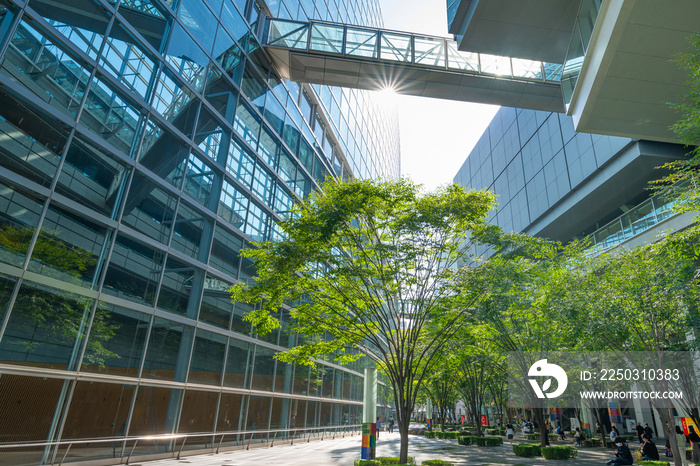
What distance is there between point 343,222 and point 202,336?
24.4ft

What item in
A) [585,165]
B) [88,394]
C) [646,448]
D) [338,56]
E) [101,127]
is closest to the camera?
[88,394]

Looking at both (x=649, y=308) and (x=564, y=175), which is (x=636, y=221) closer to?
(x=564, y=175)

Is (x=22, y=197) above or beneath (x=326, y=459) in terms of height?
above

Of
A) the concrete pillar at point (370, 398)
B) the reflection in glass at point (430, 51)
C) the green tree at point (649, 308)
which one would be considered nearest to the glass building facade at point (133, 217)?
the concrete pillar at point (370, 398)

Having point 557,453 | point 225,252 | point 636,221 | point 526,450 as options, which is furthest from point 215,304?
point 636,221

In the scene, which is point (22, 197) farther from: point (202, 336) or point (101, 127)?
point (202, 336)

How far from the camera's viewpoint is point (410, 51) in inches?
920

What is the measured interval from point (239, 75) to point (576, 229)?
3128 cm

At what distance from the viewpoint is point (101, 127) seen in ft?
39.1

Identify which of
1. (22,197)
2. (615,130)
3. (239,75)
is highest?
(239,75)

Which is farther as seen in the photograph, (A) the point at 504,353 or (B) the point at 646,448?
(A) the point at 504,353

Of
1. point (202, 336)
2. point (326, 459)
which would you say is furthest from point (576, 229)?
point (202, 336)

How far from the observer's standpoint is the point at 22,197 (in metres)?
9.62

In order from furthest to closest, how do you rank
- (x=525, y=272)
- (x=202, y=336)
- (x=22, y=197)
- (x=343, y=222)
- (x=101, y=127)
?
(x=525, y=272)
(x=202, y=336)
(x=343, y=222)
(x=101, y=127)
(x=22, y=197)
